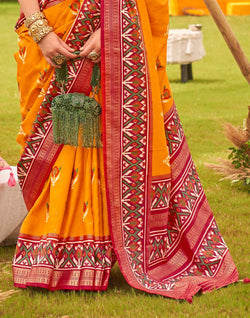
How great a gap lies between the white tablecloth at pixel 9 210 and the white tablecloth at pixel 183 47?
25.1 feet

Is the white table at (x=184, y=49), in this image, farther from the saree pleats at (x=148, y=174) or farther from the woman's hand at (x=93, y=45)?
the woman's hand at (x=93, y=45)

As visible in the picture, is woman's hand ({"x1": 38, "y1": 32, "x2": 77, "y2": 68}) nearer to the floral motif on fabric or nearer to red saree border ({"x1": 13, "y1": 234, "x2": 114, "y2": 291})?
the floral motif on fabric

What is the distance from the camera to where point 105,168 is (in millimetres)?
3137

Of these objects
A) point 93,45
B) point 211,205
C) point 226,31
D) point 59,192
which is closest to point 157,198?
point 59,192

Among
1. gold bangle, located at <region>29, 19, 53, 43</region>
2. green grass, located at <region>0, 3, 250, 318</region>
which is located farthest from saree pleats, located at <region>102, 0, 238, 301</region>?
gold bangle, located at <region>29, 19, 53, 43</region>

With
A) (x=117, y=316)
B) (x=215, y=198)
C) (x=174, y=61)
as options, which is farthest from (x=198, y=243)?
(x=174, y=61)

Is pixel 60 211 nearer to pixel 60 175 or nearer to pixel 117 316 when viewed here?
pixel 60 175

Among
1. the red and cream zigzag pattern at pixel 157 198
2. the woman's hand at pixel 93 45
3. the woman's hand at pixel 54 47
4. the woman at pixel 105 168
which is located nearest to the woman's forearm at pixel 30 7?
the woman at pixel 105 168

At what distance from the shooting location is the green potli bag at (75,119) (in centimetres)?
311

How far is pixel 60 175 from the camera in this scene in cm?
320

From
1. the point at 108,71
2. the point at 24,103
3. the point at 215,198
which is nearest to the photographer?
the point at 108,71

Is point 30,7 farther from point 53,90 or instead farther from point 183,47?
point 183,47

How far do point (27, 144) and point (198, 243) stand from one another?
96 centimetres

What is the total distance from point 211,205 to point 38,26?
2.16 m
